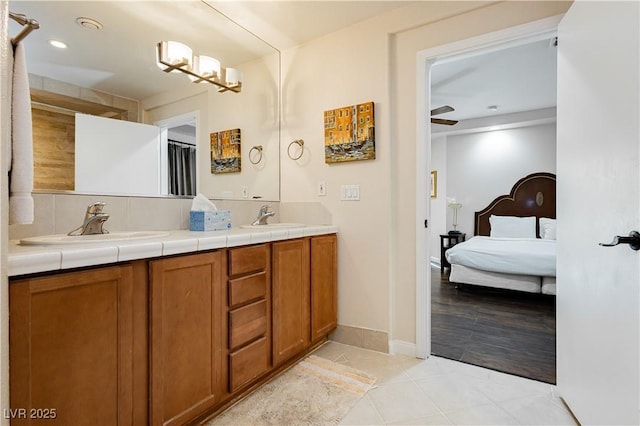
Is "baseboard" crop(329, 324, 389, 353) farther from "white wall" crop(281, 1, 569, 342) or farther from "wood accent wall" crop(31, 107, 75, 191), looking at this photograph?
"wood accent wall" crop(31, 107, 75, 191)

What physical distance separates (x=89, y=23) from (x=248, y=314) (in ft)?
5.68

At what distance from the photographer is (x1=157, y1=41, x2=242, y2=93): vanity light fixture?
1930 mm

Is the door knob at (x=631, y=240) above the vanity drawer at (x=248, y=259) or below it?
above

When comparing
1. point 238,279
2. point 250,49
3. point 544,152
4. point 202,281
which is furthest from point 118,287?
point 544,152

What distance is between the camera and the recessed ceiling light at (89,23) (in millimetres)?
1602

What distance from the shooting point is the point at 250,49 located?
251 centimetres

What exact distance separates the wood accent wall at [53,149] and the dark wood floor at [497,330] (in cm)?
250

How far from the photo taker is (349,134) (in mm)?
2357

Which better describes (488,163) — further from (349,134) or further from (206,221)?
(206,221)

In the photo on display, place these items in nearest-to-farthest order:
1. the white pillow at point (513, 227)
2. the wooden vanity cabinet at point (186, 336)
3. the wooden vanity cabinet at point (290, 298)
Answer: the wooden vanity cabinet at point (186, 336) → the wooden vanity cabinet at point (290, 298) → the white pillow at point (513, 227)

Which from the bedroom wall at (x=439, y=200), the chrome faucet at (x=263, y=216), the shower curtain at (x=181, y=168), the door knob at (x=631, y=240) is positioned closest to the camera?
the door knob at (x=631, y=240)

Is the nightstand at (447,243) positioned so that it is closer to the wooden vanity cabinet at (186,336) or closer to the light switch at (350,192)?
the light switch at (350,192)

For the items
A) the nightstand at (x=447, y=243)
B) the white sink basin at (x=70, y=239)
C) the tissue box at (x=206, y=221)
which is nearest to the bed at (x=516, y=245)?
the nightstand at (x=447, y=243)

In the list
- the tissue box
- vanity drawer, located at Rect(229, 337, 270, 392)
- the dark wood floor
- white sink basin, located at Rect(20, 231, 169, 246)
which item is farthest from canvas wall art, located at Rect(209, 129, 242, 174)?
the dark wood floor
